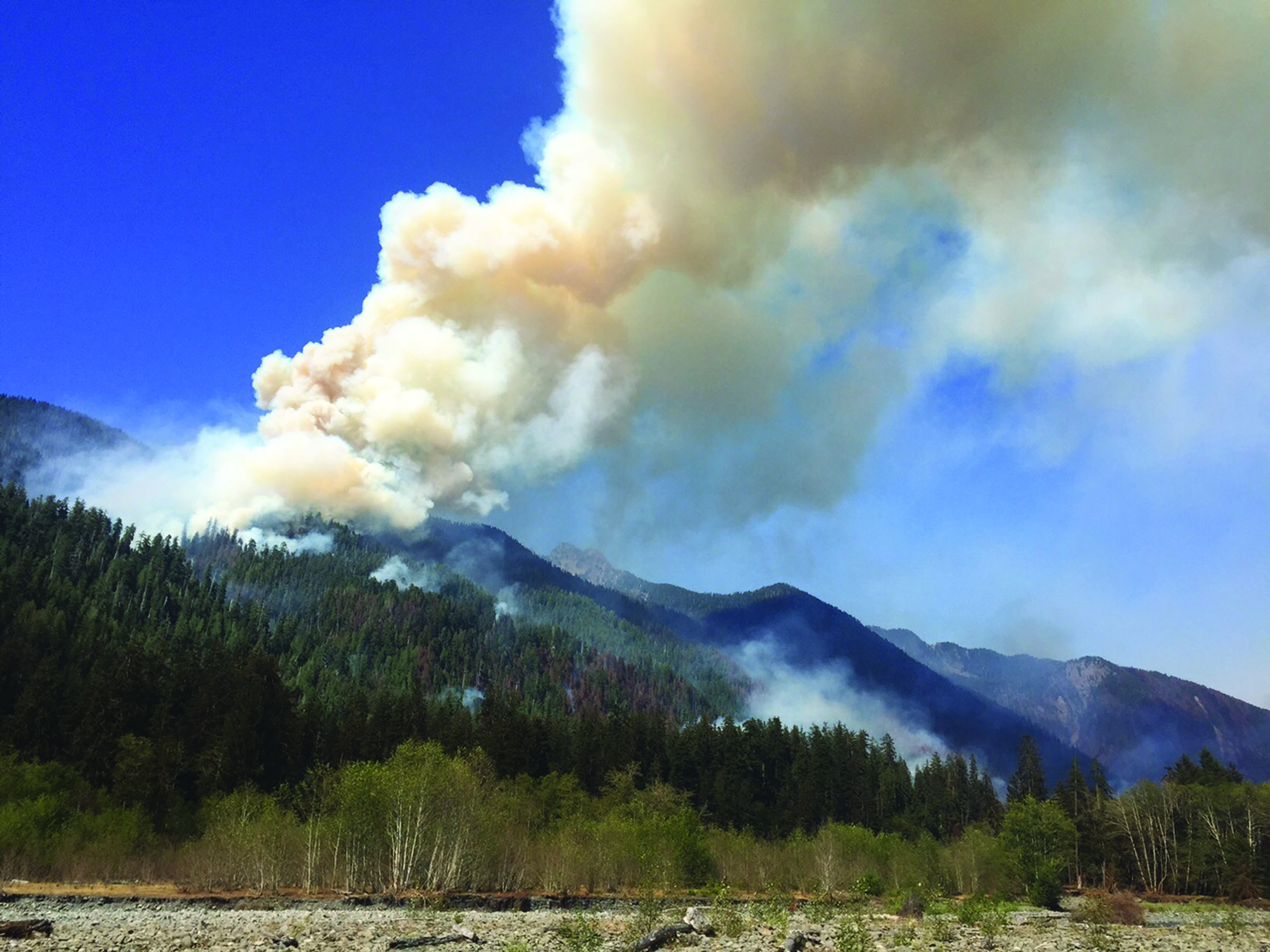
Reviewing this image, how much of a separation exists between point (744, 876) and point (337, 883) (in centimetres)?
4620

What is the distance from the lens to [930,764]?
553 feet

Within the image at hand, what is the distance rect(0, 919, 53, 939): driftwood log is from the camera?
29.7 metres

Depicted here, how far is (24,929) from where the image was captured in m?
30.6

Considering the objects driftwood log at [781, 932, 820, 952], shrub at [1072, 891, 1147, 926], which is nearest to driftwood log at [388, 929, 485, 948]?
driftwood log at [781, 932, 820, 952]

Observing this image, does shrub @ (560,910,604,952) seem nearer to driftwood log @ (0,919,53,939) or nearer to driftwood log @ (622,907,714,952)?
driftwood log @ (622,907,714,952)

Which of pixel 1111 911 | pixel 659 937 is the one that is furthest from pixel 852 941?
pixel 1111 911

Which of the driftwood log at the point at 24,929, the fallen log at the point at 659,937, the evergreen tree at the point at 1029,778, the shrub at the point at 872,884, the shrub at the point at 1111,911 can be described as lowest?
the shrub at the point at 872,884

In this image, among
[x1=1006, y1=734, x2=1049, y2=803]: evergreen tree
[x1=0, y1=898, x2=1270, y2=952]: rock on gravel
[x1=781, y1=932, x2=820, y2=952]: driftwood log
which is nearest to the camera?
[x1=0, y1=898, x2=1270, y2=952]: rock on gravel

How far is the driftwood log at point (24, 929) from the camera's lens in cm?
2969

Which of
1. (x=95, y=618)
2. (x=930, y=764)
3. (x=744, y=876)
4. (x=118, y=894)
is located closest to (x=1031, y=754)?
(x=930, y=764)

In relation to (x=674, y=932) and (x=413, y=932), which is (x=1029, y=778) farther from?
(x=413, y=932)

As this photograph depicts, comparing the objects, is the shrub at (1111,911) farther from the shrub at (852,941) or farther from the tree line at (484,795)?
the shrub at (852,941)

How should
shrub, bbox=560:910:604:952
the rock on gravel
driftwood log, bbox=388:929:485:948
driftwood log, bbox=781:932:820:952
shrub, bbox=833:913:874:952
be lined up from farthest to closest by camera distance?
driftwood log, bbox=388:929:485:948 < driftwood log, bbox=781:932:820:952 < the rock on gravel < shrub, bbox=560:910:604:952 < shrub, bbox=833:913:874:952

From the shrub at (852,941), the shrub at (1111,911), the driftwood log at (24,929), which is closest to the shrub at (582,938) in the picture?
the shrub at (852,941)
